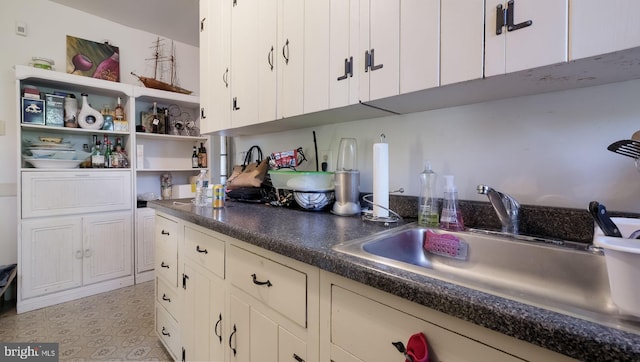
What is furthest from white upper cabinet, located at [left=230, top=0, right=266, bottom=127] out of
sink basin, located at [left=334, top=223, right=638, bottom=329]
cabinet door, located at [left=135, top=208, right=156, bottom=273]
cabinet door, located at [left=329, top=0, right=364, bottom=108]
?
cabinet door, located at [left=135, top=208, right=156, bottom=273]

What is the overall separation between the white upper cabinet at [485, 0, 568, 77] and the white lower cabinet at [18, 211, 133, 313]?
315cm

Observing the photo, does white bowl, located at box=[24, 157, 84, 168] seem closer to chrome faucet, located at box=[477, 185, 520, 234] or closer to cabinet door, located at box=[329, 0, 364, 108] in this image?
cabinet door, located at box=[329, 0, 364, 108]

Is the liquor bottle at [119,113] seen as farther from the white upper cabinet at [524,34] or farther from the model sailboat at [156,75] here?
the white upper cabinet at [524,34]

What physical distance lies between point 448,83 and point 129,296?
3028 millimetres

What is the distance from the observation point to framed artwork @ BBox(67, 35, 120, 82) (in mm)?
2637

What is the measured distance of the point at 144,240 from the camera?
2809 mm

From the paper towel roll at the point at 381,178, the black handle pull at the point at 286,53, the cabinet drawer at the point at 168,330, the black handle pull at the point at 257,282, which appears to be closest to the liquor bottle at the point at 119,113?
the cabinet drawer at the point at 168,330

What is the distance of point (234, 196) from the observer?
5.82 ft

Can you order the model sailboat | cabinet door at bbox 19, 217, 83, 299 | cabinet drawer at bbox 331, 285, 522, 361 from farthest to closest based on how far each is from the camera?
the model sailboat, cabinet door at bbox 19, 217, 83, 299, cabinet drawer at bbox 331, 285, 522, 361

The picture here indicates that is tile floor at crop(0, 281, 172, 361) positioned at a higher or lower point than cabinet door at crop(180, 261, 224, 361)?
lower

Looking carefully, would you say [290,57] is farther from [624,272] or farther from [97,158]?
[97,158]

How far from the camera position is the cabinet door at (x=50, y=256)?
87.1 inches

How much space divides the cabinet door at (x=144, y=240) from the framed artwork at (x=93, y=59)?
1420 millimetres

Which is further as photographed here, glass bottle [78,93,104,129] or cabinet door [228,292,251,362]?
glass bottle [78,93,104,129]
